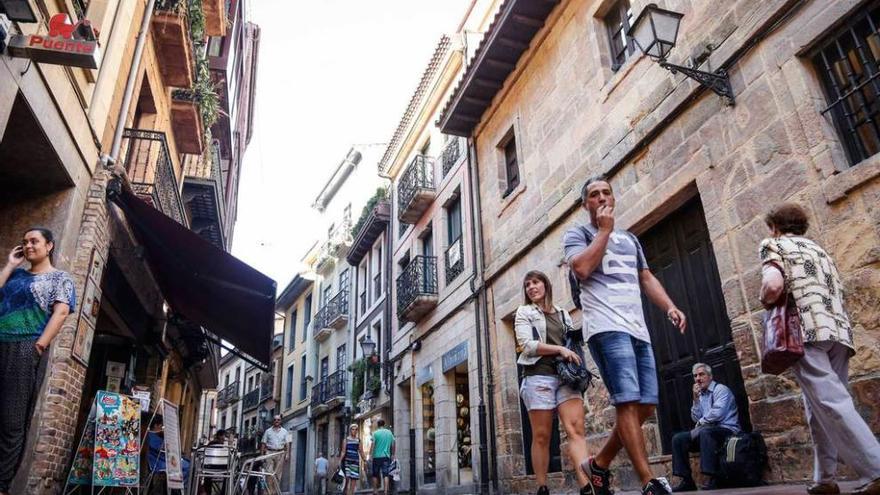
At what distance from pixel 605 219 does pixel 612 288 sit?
0.39 meters

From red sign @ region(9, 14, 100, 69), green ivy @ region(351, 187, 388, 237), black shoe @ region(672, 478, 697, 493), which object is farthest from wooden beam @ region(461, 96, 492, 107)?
green ivy @ region(351, 187, 388, 237)

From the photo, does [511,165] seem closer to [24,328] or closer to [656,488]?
[24,328]

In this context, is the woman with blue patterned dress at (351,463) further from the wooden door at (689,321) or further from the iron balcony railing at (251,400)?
the iron balcony railing at (251,400)

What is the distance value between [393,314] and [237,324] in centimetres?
834

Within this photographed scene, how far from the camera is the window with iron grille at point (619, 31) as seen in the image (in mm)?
8128

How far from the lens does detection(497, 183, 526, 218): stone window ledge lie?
10.3 meters

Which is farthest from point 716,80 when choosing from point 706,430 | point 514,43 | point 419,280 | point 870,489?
point 419,280

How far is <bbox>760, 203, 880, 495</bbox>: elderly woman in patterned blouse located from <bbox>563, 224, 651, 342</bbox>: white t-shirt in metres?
0.73

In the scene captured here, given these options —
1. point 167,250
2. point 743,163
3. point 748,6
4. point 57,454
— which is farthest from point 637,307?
point 167,250

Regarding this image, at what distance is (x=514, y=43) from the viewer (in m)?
10.5

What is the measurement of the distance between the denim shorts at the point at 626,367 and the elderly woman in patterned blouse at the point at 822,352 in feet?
2.60

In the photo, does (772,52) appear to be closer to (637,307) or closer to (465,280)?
(637,307)

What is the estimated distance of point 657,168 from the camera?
6.88m

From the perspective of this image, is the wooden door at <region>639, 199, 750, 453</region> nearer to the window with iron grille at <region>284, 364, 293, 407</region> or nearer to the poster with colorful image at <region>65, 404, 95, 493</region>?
the poster with colorful image at <region>65, 404, 95, 493</region>
